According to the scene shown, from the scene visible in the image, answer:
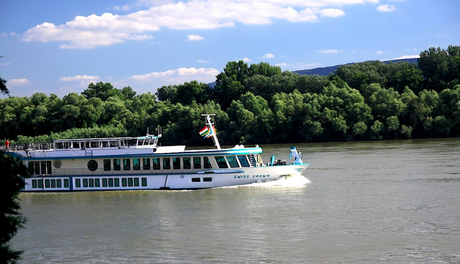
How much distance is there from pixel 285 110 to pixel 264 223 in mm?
59518

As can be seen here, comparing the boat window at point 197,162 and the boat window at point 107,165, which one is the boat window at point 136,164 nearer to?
the boat window at point 107,165

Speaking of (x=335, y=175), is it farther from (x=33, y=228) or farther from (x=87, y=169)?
(x=33, y=228)

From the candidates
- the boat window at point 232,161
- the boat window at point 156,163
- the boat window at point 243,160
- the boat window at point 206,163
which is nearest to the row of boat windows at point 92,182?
the boat window at point 156,163

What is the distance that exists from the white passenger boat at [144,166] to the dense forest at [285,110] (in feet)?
145

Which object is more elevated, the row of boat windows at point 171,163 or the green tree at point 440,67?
the green tree at point 440,67

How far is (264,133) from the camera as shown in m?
82.2

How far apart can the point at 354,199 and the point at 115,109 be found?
6794cm

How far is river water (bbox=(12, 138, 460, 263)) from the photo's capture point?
776 inches

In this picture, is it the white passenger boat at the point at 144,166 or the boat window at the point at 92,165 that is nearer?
the white passenger boat at the point at 144,166

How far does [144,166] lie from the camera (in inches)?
1388

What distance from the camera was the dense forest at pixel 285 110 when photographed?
7544 centimetres

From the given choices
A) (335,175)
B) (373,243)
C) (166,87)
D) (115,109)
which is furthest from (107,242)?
(166,87)

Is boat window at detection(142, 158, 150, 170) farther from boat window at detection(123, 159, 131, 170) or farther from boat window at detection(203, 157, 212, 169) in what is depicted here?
boat window at detection(203, 157, 212, 169)

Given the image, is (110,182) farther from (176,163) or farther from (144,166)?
(176,163)
